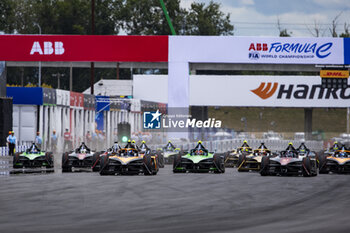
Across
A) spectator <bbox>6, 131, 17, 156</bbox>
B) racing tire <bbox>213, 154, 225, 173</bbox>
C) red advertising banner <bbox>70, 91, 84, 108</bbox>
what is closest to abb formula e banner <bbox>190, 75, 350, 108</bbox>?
red advertising banner <bbox>70, 91, 84, 108</bbox>

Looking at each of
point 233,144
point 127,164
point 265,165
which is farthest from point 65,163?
point 233,144

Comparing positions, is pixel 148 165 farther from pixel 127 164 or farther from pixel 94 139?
pixel 94 139

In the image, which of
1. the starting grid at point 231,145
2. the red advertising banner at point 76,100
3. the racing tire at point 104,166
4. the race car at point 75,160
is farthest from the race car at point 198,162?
the red advertising banner at point 76,100

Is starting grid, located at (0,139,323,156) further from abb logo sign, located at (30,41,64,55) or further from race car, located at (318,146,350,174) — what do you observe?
race car, located at (318,146,350,174)

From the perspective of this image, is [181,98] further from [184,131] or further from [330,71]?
[330,71]

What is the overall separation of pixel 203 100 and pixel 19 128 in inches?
507

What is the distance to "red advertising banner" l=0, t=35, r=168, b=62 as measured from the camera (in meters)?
41.5

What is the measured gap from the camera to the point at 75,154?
88.3 feet

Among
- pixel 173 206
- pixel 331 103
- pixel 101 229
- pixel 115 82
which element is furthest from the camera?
pixel 115 82

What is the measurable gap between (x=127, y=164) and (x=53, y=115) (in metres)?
18.3

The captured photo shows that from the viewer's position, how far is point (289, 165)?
82.1ft

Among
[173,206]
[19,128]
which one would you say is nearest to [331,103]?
[19,128]

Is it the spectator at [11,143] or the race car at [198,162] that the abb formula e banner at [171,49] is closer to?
the spectator at [11,143]

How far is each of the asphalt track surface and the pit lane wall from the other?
55.5 feet
